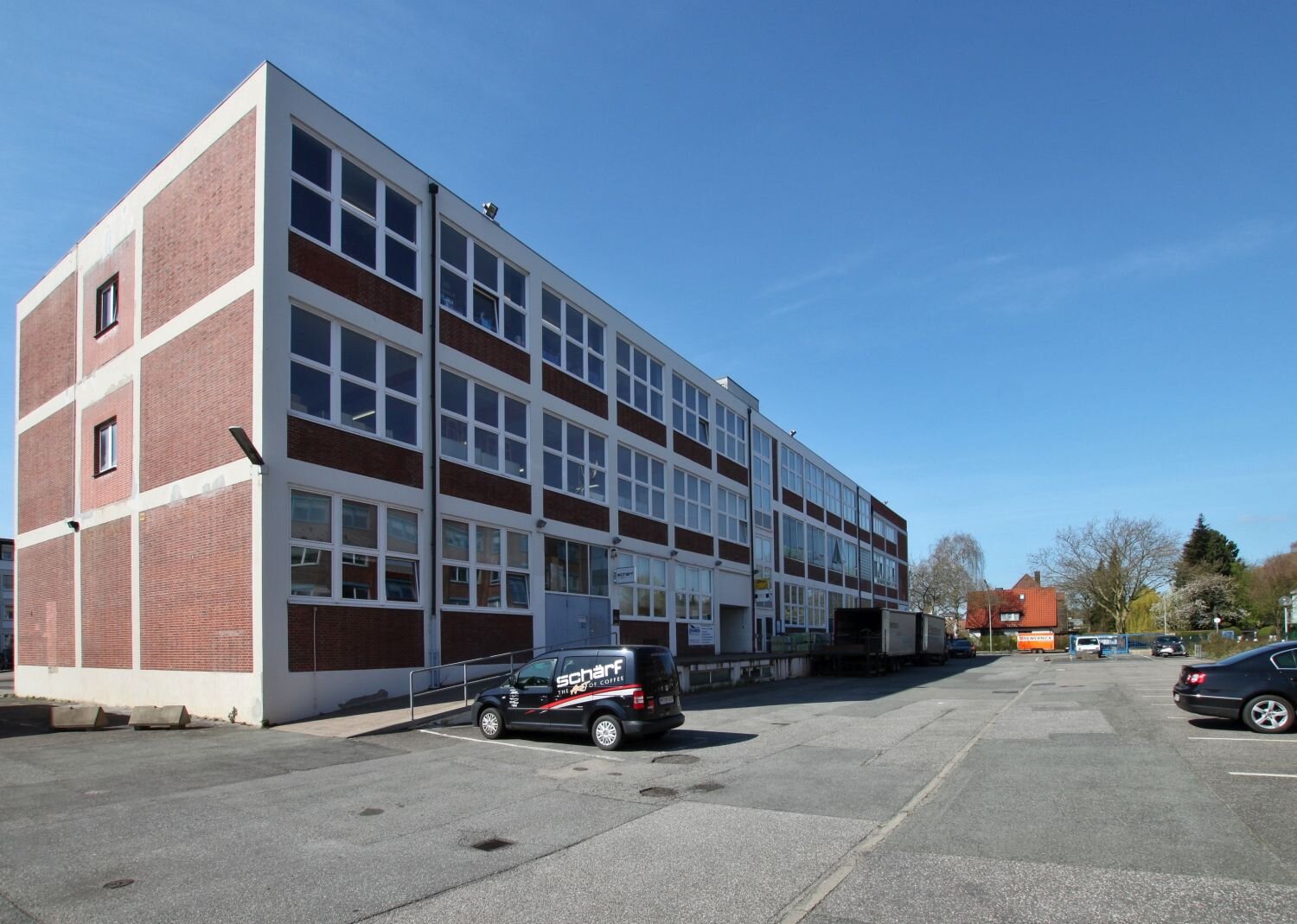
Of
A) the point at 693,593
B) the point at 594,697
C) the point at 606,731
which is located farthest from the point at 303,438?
the point at 693,593

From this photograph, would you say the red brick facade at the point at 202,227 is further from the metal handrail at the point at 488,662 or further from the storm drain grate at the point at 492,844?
the storm drain grate at the point at 492,844

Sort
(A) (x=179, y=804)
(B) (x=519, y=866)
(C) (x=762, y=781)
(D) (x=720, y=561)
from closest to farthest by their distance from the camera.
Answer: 1. (B) (x=519, y=866)
2. (A) (x=179, y=804)
3. (C) (x=762, y=781)
4. (D) (x=720, y=561)

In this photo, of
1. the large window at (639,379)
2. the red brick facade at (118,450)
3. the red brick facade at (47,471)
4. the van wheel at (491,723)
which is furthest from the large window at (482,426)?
the red brick facade at (47,471)

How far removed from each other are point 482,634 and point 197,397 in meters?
8.35

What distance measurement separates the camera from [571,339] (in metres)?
28.3

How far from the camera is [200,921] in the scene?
19.6 feet

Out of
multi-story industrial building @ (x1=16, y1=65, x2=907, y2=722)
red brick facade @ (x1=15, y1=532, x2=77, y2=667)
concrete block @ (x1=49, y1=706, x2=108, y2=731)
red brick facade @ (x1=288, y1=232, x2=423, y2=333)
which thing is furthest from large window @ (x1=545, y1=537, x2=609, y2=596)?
red brick facade @ (x1=15, y1=532, x2=77, y2=667)

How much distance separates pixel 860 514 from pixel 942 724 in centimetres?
4981

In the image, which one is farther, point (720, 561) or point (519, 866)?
point (720, 561)

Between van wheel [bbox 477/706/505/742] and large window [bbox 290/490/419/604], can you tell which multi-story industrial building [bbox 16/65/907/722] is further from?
van wheel [bbox 477/706/505/742]

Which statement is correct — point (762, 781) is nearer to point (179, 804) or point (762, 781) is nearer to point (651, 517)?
point (179, 804)

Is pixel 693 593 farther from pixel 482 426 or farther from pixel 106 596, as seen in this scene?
pixel 106 596

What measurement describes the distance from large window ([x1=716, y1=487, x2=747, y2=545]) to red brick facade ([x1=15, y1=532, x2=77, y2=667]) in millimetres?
23104

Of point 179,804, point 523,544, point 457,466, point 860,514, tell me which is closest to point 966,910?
point 179,804
